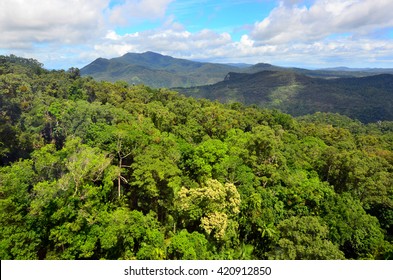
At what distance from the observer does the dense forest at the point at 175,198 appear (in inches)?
642

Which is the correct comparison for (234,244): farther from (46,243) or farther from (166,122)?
(166,122)

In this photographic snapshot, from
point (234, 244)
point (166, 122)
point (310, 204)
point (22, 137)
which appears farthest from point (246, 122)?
point (22, 137)

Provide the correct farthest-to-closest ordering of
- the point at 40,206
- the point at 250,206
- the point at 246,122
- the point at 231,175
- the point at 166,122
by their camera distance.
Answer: the point at 246,122
the point at 166,122
the point at 231,175
the point at 250,206
the point at 40,206

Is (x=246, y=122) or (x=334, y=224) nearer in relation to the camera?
(x=334, y=224)

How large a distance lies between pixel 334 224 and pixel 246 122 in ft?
99.3

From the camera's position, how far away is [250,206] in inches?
874

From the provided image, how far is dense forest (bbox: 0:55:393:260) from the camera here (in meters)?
16.3

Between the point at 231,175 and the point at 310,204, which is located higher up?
the point at 231,175

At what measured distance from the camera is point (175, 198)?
1977 centimetres

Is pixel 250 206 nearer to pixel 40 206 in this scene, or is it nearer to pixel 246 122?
pixel 40 206

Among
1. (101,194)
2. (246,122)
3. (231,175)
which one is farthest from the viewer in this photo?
(246,122)

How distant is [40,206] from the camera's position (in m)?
15.9

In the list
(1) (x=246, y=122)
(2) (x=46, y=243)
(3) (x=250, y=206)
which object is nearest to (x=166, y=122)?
(1) (x=246, y=122)

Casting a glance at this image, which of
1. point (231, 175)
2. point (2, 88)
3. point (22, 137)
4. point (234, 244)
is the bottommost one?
point (234, 244)
